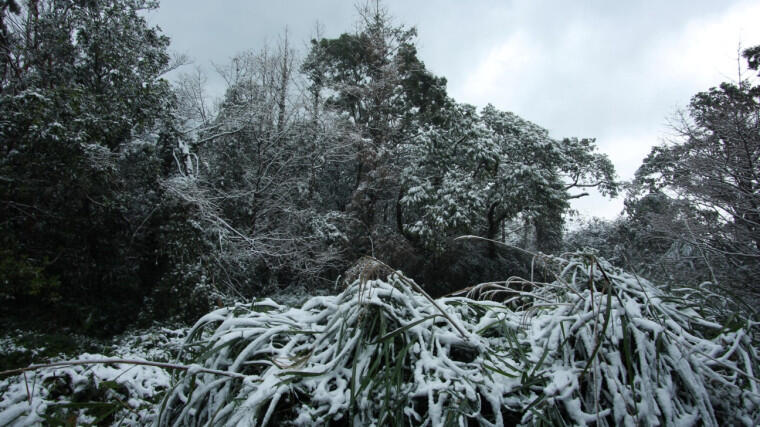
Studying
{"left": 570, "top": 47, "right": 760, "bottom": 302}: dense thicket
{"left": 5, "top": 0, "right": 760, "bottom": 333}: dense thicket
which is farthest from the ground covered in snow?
{"left": 570, "top": 47, "right": 760, "bottom": 302}: dense thicket

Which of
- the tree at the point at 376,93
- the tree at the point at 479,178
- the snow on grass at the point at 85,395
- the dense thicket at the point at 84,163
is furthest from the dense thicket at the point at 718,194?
the dense thicket at the point at 84,163

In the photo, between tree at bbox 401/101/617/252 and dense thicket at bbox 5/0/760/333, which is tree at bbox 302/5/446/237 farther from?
tree at bbox 401/101/617/252

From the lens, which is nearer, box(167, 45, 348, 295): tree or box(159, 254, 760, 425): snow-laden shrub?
box(159, 254, 760, 425): snow-laden shrub

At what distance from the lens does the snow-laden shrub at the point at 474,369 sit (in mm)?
533

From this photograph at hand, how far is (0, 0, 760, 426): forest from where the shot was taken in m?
0.58

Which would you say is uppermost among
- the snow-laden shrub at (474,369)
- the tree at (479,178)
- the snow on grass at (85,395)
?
the tree at (479,178)

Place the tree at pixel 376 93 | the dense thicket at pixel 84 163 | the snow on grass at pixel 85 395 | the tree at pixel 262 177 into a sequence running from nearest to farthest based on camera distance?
1. the snow on grass at pixel 85 395
2. the dense thicket at pixel 84 163
3. the tree at pixel 262 177
4. the tree at pixel 376 93

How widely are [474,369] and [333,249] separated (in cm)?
792

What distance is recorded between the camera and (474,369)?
2.00 feet

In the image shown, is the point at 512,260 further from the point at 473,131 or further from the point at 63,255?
the point at 63,255

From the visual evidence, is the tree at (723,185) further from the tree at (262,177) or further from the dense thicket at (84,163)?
the dense thicket at (84,163)

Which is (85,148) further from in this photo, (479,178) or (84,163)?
(479,178)

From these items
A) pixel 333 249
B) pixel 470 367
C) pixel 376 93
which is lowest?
pixel 333 249

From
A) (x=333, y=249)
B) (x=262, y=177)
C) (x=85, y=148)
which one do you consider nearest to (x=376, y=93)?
(x=262, y=177)
